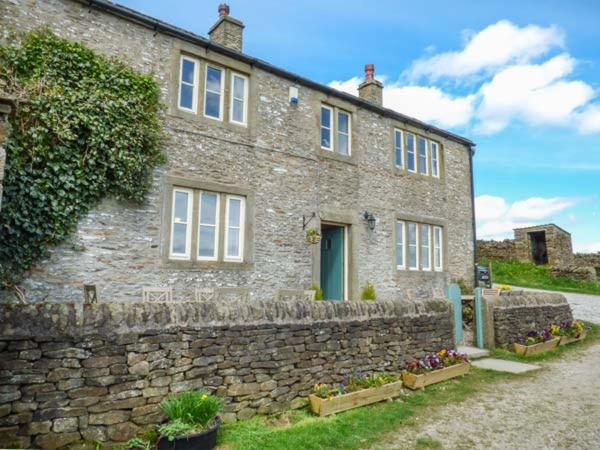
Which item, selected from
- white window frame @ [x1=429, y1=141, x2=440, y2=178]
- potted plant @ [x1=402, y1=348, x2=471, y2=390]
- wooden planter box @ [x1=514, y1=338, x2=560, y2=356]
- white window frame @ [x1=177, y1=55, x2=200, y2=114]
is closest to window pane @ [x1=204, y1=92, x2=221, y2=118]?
white window frame @ [x1=177, y1=55, x2=200, y2=114]

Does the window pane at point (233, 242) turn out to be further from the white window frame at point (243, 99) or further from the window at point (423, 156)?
the window at point (423, 156)

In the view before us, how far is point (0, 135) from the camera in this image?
12.9ft

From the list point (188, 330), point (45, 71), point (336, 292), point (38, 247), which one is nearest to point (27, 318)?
point (188, 330)

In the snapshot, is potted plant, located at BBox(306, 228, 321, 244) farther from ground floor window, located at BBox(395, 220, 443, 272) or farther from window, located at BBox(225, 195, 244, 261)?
ground floor window, located at BBox(395, 220, 443, 272)

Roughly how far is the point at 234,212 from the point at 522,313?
26.5 ft

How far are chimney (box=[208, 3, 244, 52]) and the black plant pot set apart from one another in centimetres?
932

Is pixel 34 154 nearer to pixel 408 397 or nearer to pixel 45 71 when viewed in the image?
pixel 45 71

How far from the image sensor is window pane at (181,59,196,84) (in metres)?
9.62

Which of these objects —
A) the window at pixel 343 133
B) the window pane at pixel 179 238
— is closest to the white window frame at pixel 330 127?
the window at pixel 343 133

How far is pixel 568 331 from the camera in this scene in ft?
39.2

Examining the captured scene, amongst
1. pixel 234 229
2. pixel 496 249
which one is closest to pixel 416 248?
pixel 234 229

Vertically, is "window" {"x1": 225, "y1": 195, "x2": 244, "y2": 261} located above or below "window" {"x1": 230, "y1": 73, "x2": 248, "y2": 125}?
below

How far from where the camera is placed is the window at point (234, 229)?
9.76 meters

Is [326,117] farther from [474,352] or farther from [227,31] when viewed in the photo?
[474,352]
